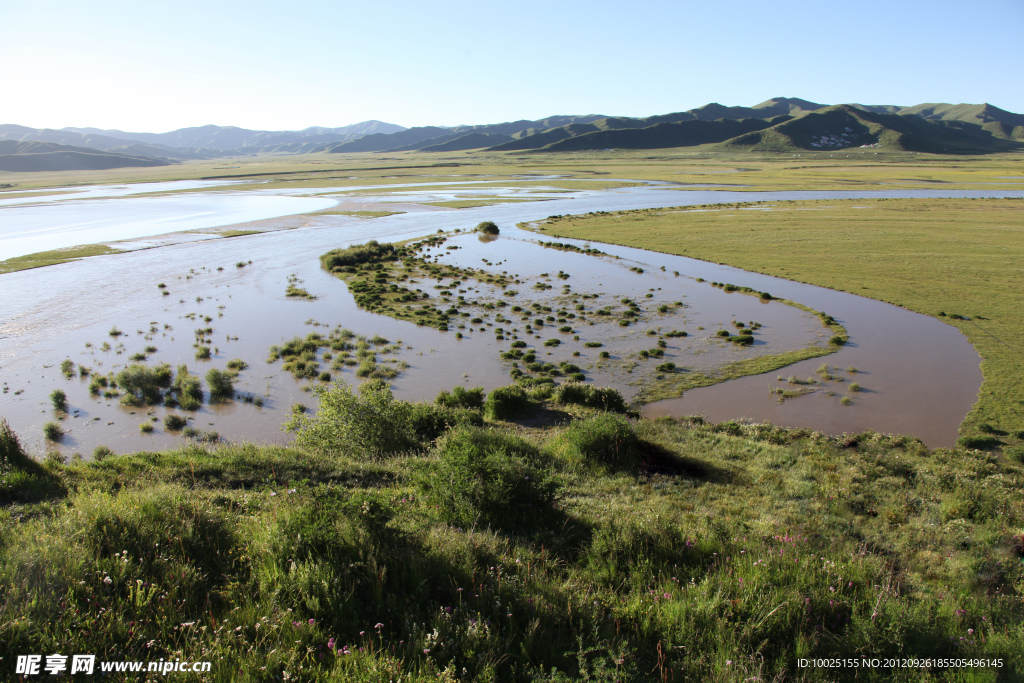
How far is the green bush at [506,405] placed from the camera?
19.8 m

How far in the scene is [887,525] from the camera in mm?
10328

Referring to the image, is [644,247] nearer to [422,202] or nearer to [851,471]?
[851,471]

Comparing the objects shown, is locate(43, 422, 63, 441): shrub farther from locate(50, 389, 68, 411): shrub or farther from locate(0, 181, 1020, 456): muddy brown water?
locate(50, 389, 68, 411): shrub

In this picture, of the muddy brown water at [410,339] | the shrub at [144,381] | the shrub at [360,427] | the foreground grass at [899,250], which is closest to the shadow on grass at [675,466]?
the muddy brown water at [410,339]

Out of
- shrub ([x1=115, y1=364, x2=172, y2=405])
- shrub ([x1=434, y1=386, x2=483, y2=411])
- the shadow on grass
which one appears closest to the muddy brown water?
shrub ([x1=115, y1=364, x2=172, y2=405])

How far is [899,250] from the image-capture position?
51.8m

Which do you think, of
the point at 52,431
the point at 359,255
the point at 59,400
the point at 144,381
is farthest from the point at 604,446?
the point at 359,255

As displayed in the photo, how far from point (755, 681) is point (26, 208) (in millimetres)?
147112

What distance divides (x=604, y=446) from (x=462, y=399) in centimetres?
842

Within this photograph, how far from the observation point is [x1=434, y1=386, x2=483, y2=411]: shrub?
21.3 m

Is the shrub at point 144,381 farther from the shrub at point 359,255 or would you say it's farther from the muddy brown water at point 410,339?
the shrub at point 359,255

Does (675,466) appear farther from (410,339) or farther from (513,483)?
(410,339)

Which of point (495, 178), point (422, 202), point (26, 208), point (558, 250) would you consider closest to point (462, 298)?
point (558, 250)

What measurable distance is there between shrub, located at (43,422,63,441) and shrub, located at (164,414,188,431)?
359 cm
